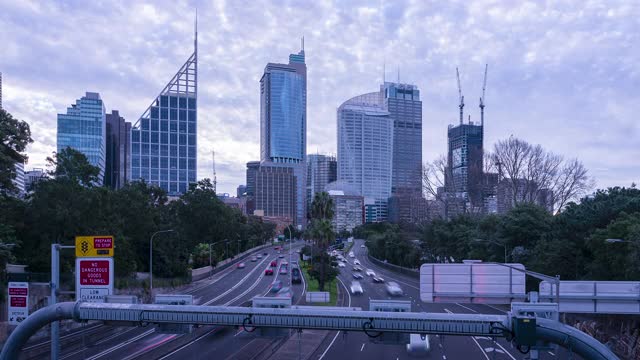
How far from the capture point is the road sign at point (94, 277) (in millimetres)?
17594

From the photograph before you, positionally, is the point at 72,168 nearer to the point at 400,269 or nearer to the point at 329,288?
the point at 329,288

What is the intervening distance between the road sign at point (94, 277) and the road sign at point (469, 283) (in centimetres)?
1082

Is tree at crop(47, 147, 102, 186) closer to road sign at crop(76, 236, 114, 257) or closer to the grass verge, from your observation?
the grass verge

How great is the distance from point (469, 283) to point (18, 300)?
14.3m

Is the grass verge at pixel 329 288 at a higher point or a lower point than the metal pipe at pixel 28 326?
lower

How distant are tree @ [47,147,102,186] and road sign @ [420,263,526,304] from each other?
122ft

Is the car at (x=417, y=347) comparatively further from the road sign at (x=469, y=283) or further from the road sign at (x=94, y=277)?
the road sign at (x=94, y=277)

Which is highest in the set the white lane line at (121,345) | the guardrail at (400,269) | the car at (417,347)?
the car at (417,347)

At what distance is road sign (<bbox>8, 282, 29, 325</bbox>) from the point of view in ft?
50.3

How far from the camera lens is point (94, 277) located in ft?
58.5

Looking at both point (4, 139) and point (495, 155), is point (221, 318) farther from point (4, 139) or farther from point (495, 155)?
point (495, 155)

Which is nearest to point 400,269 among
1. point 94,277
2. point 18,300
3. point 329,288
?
point 329,288

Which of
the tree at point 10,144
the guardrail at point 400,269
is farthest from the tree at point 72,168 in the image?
the guardrail at point 400,269

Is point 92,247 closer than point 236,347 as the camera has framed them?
Yes
